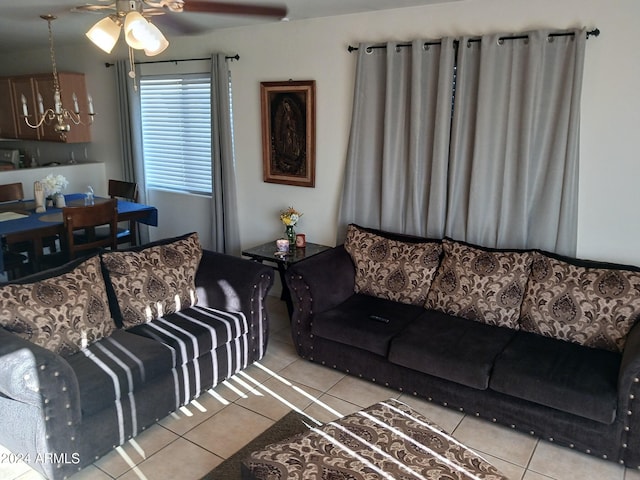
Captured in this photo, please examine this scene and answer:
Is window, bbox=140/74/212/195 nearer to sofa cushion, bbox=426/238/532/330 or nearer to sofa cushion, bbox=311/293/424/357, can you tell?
sofa cushion, bbox=311/293/424/357

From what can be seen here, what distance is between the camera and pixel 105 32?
2.60 metres

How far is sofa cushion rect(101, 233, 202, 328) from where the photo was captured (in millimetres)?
3062

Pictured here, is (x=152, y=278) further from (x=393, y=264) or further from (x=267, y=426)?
(x=393, y=264)

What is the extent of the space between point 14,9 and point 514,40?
3.45 meters

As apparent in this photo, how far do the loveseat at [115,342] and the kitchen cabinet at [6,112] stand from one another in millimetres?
4339

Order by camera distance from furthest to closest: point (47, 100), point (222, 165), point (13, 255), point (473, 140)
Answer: point (47, 100) → point (222, 165) → point (13, 255) → point (473, 140)

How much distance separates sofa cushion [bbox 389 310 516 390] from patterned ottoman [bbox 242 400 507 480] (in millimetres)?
615

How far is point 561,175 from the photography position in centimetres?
319

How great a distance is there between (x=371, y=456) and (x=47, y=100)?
5.72 meters

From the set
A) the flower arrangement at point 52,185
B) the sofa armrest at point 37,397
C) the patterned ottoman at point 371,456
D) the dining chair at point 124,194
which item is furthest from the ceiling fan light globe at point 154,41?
the flower arrangement at point 52,185

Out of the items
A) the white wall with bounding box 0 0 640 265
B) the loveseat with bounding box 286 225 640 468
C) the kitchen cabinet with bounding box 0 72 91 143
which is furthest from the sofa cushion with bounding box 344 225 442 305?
the kitchen cabinet with bounding box 0 72 91 143

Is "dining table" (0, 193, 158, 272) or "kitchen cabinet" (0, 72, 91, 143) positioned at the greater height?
"kitchen cabinet" (0, 72, 91, 143)

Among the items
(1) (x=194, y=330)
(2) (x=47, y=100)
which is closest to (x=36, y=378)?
(1) (x=194, y=330)

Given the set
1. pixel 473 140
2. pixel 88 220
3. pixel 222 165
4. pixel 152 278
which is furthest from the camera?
pixel 222 165
